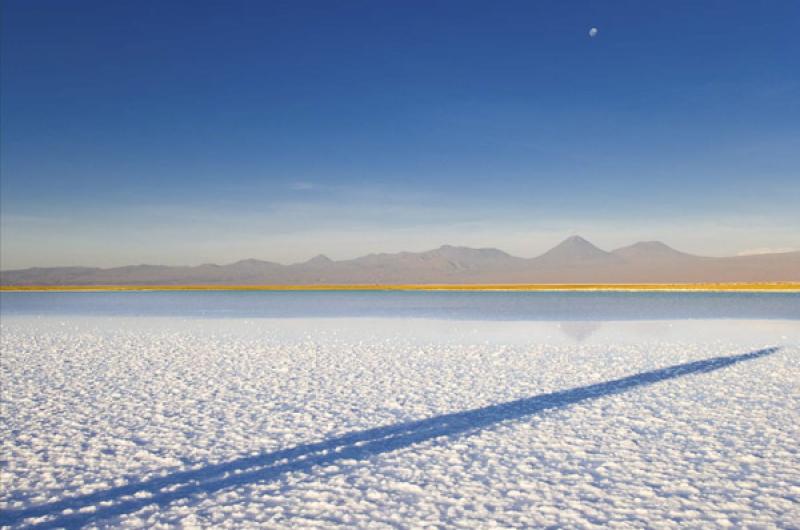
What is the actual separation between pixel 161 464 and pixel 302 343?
1235cm

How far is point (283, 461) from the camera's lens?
260 inches

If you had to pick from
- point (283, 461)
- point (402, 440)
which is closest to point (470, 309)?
point (402, 440)

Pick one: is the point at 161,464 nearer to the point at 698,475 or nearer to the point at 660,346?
the point at 698,475

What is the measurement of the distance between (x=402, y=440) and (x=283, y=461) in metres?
1.49

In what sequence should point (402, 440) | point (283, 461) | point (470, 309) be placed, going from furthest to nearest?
point (470, 309) < point (402, 440) < point (283, 461)

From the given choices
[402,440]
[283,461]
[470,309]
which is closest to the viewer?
[283,461]

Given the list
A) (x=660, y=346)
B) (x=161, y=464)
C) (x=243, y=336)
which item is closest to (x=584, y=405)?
(x=161, y=464)

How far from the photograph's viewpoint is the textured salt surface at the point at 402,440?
5.27m

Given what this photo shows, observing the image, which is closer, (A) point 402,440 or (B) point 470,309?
(A) point 402,440

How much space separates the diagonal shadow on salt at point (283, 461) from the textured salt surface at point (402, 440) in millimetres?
27

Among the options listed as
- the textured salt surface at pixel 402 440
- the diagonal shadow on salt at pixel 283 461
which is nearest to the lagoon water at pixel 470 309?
the textured salt surface at pixel 402 440

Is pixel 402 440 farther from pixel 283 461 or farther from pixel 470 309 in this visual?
pixel 470 309

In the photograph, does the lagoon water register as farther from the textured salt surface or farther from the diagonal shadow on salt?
the diagonal shadow on salt

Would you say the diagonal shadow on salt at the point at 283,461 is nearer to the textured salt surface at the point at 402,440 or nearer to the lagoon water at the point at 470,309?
the textured salt surface at the point at 402,440
